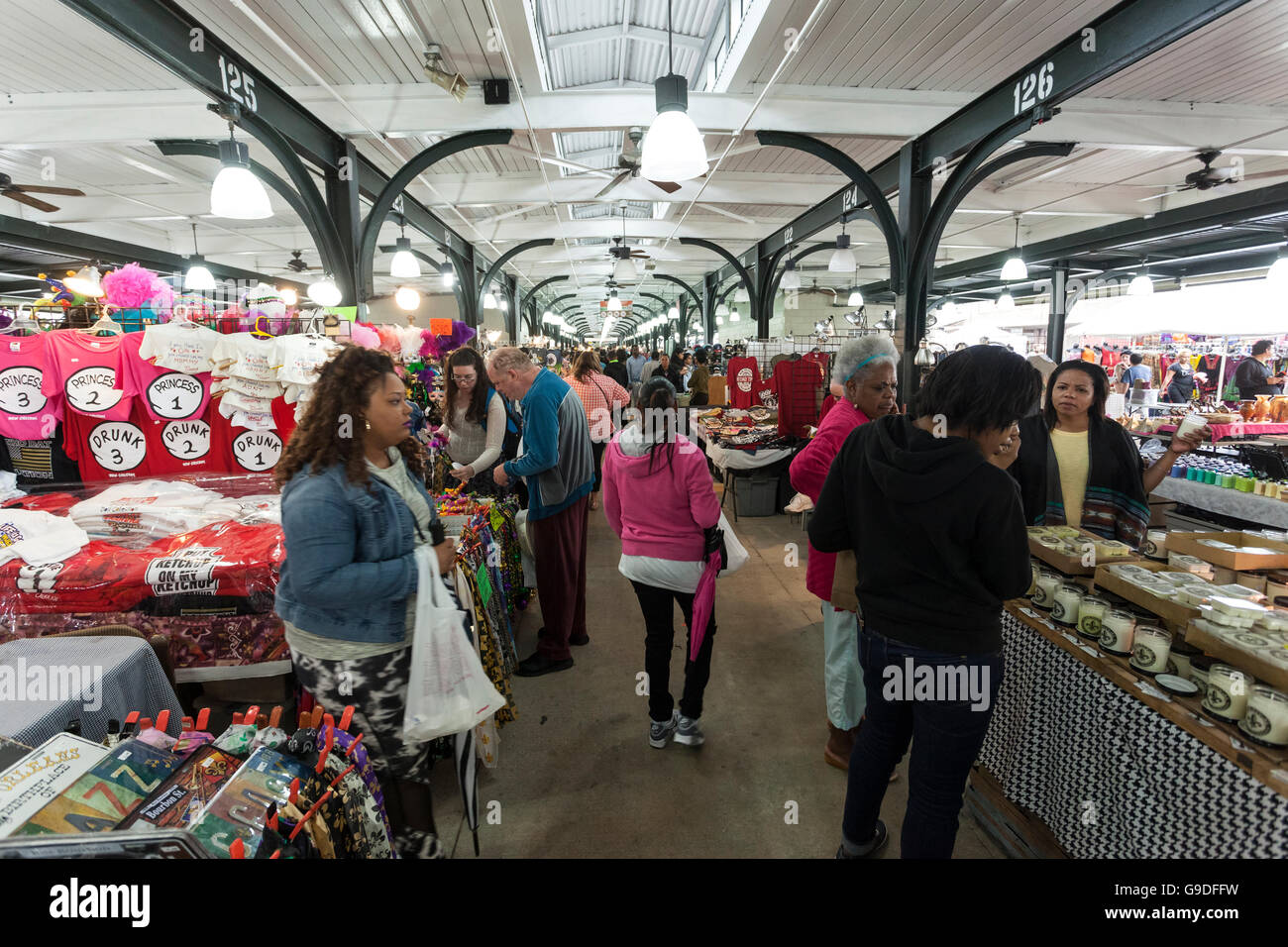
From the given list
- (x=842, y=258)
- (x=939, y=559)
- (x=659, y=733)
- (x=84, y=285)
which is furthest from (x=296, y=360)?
(x=842, y=258)

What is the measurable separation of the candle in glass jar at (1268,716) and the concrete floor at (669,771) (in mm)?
1140

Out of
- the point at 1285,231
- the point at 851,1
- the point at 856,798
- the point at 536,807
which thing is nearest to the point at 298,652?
the point at 536,807

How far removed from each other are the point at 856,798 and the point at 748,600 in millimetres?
2555

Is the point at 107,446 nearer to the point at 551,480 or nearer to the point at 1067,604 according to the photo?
the point at 551,480

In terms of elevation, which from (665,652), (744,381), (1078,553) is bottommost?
(665,652)

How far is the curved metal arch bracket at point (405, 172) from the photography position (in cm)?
504

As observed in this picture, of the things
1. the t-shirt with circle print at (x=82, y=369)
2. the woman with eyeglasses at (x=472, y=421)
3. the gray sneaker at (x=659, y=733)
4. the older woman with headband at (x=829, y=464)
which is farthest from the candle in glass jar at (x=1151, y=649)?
the t-shirt with circle print at (x=82, y=369)

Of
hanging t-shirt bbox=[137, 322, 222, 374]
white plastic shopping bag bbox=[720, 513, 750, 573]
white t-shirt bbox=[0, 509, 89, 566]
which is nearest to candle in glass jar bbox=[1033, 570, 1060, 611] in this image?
white plastic shopping bag bbox=[720, 513, 750, 573]

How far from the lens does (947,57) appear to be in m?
4.26

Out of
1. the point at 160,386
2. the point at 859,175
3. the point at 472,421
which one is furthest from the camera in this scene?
the point at 859,175

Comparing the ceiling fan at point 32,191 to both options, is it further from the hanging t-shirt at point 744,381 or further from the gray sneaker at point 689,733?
the hanging t-shirt at point 744,381

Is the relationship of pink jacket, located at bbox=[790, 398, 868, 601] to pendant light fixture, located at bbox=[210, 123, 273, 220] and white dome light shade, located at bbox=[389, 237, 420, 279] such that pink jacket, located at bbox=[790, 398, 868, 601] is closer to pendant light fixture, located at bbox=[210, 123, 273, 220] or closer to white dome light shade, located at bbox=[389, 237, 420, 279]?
pendant light fixture, located at bbox=[210, 123, 273, 220]

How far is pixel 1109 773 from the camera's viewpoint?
170 centimetres

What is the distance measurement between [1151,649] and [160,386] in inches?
176
